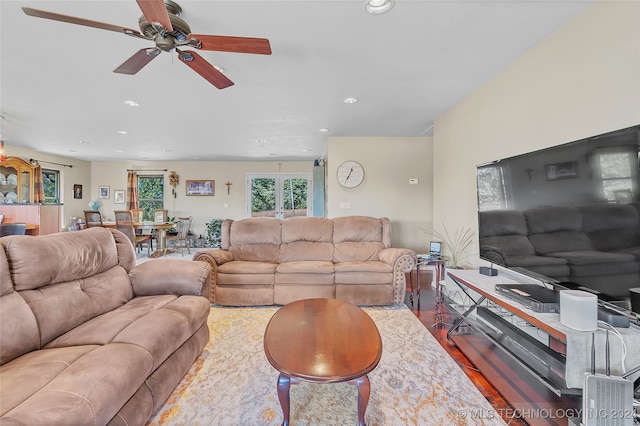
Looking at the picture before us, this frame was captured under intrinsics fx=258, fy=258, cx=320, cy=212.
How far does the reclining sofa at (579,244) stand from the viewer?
1.20 meters

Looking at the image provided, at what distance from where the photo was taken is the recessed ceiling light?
1550 millimetres

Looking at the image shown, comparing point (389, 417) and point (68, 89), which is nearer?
point (389, 417)

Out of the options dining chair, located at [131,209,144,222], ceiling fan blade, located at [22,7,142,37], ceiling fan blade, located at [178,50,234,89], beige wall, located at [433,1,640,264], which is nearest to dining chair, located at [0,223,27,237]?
ceiling fan blade, located at [22,7,142,37]

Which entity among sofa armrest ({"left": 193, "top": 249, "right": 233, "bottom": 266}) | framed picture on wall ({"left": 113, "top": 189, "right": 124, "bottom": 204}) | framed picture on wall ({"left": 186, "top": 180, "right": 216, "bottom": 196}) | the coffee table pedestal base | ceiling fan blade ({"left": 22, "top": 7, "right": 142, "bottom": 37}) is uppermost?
ceiling fan blade ({"left": 22, "top": 7, "right": 142, "bottom": 37})

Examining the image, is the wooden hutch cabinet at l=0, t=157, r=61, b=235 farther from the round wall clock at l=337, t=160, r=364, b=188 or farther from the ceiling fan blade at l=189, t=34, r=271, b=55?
the round wall clock at l=337, t=160, r=364, b=188

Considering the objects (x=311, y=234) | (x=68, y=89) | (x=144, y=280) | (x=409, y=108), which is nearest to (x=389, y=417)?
(x=144, y=280)

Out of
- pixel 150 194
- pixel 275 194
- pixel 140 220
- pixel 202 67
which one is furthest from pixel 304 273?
pixel 150 194

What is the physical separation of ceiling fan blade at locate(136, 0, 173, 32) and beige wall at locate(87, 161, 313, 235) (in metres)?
6.11

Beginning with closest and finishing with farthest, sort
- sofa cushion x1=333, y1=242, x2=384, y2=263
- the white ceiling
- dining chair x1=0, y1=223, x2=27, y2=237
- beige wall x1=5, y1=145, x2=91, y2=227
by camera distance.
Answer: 1. the white ceiling
2. dining chair x1=0, y1=223, x2=27, y2=237
3. sofa cushion x1=333, y1=242, x2=384, y2=263
4. beige wall x1=5, y1=145, x2=91, y2=227

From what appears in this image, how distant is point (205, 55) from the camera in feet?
7.05

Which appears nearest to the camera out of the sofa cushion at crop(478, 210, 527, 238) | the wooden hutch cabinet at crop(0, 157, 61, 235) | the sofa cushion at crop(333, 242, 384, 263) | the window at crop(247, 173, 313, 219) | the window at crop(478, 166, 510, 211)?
the sofa cushion at crop(478, 210, 527, 238)

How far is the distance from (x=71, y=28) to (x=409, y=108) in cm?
322

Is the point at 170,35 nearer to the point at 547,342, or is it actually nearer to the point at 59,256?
the point at 59,256

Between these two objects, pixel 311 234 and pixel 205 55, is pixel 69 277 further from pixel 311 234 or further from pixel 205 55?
pixel 311 234
